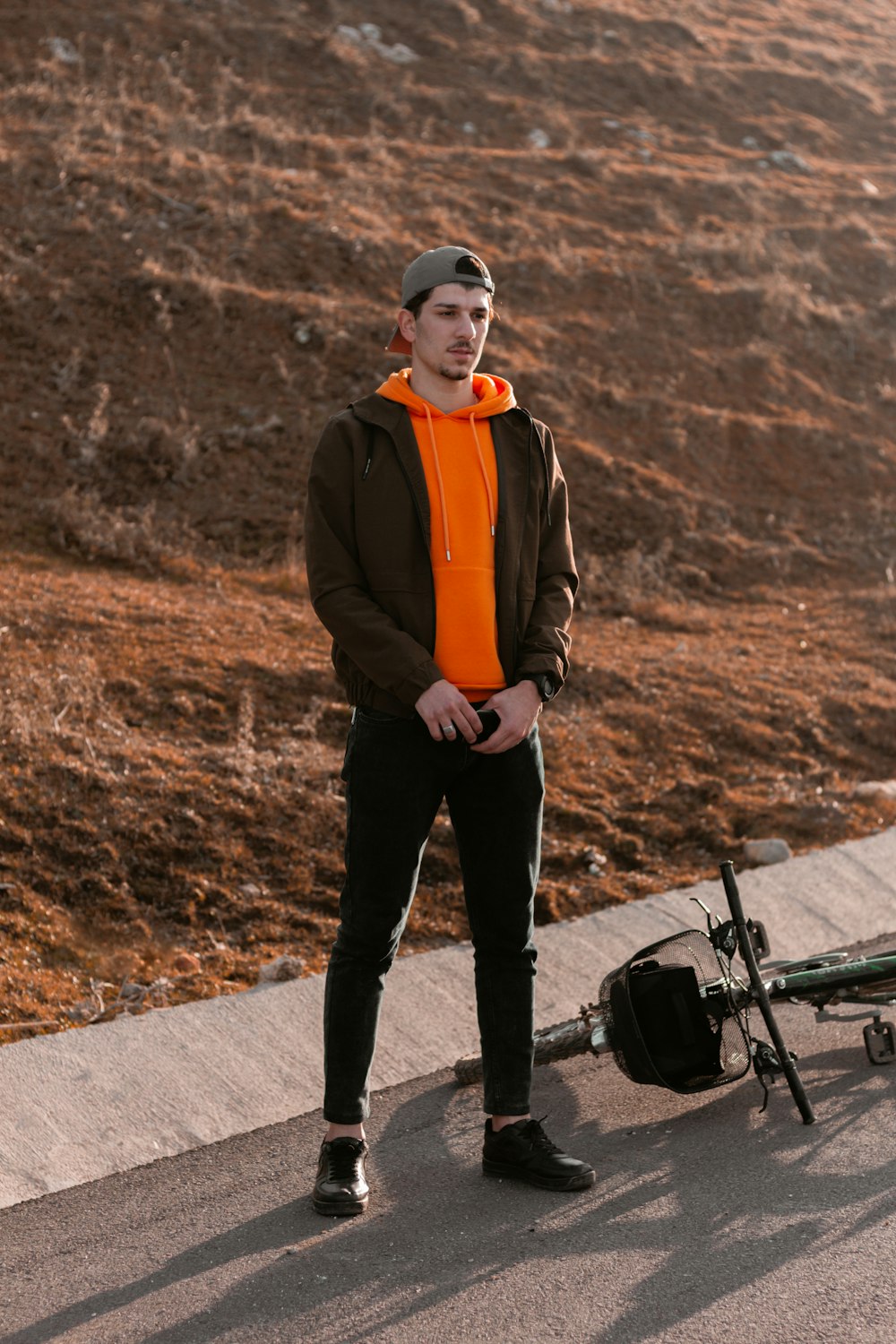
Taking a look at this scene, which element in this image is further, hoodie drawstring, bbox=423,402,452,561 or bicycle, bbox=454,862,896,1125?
bicycle, bbox=454,862,896,1125

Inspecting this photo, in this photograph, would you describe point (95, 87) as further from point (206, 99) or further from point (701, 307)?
point (701, 307)

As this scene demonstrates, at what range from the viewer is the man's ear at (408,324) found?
380cm

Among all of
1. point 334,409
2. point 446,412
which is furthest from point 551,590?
point 334,409

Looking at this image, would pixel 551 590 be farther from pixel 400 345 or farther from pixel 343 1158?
A: pixel 343 1158

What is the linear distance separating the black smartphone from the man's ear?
3.30 ft

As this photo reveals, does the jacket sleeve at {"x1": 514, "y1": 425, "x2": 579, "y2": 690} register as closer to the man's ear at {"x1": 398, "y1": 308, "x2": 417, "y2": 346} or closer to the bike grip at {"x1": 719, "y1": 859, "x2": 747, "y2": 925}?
the man's ear at {"x1": 398, "y1": 308, "x2": 417, "y2": 346}

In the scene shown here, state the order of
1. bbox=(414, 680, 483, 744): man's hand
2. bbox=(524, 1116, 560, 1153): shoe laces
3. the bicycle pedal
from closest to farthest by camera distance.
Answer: bbox=(414, 680, 483, 744): man's hand, bbox=(524, 1116, 560, 1153): shoe laces, the bicycle pedal

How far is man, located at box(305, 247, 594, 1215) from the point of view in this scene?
3.66m

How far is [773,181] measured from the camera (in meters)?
19.4

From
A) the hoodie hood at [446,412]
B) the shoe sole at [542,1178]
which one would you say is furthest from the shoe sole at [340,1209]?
the hoodie hood at [446,412]

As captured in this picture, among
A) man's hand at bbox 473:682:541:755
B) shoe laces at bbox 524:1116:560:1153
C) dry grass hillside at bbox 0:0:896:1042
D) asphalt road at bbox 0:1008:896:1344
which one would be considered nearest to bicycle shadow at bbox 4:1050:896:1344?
asphalt road at bbox 0:1008:896:1344

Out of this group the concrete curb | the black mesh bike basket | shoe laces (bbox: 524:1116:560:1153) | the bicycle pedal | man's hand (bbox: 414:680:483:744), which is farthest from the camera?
the bicycle pedal

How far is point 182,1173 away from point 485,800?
4.06 feet

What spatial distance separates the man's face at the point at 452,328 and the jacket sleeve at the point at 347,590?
302 mm
